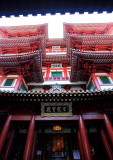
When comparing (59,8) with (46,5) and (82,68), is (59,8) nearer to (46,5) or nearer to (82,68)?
(46,5)

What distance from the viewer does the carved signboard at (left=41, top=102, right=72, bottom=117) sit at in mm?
7379

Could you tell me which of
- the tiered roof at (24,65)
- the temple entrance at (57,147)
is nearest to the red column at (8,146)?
the temple entrance at (57,147)

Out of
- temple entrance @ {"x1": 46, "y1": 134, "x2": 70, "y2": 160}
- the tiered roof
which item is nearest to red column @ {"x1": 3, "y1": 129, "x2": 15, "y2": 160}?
temple entrance @ {"x1": 46, "y1": 134, "x2": 70, "y2": 160}

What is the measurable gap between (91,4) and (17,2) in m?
2.64

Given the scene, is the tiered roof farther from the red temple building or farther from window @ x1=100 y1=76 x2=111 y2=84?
window @ x1=100 y1=76 x2=111 y2=84

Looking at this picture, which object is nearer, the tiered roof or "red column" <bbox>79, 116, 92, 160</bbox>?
"red column" <bbox>79, 116, 92, 160</bbox>

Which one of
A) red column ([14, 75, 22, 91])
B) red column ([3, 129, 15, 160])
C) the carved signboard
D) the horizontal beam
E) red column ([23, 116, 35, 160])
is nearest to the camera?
red column ([23, 116, 35, 160])

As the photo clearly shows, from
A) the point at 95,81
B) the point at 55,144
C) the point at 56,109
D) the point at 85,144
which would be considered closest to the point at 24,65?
the point at 56,109

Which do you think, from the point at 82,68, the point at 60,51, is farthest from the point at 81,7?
the point at 60,51

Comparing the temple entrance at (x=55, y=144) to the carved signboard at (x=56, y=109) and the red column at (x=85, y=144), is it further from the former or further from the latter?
the red column at (x=85, y=144)

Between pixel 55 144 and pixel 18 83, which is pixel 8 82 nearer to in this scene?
pixel 18 83

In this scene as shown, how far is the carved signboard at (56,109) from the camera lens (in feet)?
24.2

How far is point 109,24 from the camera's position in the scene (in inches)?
623

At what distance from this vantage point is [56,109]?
7.52m
